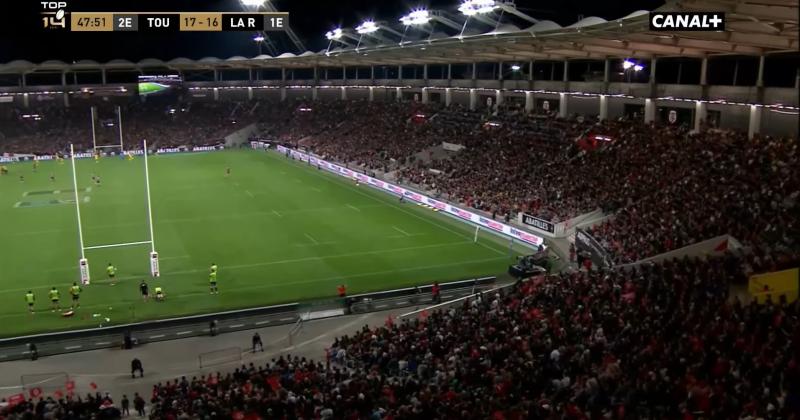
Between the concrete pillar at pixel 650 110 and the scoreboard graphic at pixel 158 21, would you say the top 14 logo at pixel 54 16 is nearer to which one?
the scoreboard graphic at pixel 158 21

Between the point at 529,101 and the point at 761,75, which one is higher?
the point at 761,75

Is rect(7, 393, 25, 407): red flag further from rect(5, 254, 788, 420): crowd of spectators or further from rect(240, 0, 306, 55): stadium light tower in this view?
rect(240, 0, 306, 55): stadium light tower

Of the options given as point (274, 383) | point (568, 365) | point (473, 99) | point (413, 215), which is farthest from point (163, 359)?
point (473, 99)

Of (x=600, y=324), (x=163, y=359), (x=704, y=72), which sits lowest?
(x=163, y=359)

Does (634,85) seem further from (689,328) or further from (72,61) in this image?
(72,61)

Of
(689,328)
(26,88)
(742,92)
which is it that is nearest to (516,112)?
(742,92)

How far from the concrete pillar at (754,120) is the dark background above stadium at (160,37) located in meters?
26.2

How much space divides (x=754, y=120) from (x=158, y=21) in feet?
96.0

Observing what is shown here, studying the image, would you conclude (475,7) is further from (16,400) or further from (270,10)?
(270,10)

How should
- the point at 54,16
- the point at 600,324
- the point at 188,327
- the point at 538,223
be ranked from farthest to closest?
the point at 538,223 < the point at 188,327 < the point at 54,16 < the point at 600,324

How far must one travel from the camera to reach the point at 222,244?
36.5m

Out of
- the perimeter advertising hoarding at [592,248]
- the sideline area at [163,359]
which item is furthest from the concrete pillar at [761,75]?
the sideline area at [163,359]

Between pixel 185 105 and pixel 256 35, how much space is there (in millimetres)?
13660

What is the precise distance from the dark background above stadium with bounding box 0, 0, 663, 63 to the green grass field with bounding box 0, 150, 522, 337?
21393 mm
